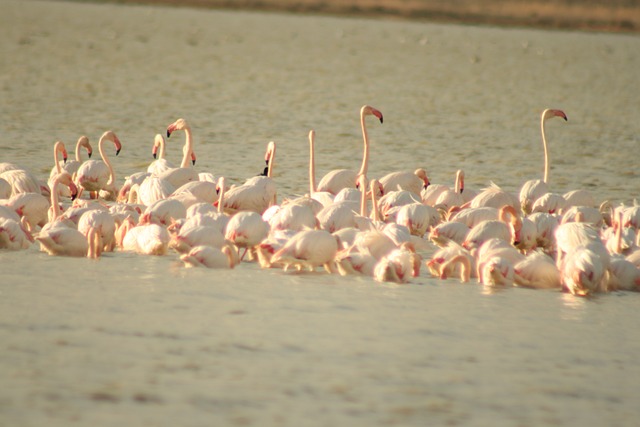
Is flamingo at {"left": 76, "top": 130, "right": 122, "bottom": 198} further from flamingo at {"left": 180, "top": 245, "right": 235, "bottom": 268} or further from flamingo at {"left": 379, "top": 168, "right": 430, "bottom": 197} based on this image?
flamingo at {"left": 180, "top": 245, "right": 235, "bottom": 268}

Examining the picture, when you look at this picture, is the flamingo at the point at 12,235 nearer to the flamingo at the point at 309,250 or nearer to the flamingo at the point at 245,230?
the flamingo at the point at 245,230

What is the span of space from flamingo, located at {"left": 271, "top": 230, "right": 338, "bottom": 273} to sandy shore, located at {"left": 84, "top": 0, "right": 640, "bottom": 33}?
47.3 meters

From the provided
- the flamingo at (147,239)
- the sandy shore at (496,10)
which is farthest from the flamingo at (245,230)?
the sandy shore at (496,10)

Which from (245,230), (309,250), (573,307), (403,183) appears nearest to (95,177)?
(403,183)

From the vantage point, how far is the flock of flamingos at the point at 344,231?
766cm

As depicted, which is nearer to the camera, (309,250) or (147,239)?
(309,250)

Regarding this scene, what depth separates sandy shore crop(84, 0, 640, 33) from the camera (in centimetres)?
5484

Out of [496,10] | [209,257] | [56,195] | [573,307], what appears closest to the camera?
[573,307]

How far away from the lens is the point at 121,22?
176 ft

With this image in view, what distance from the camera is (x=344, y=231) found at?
7996 mm

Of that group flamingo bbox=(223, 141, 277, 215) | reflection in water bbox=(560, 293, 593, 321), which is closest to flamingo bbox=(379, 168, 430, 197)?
flamingo bbox=(223, 141, 277, 215)

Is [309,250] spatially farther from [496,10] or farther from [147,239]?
[496,10]

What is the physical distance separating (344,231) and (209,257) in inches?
36.3

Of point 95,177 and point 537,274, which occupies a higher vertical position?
point 95,177
